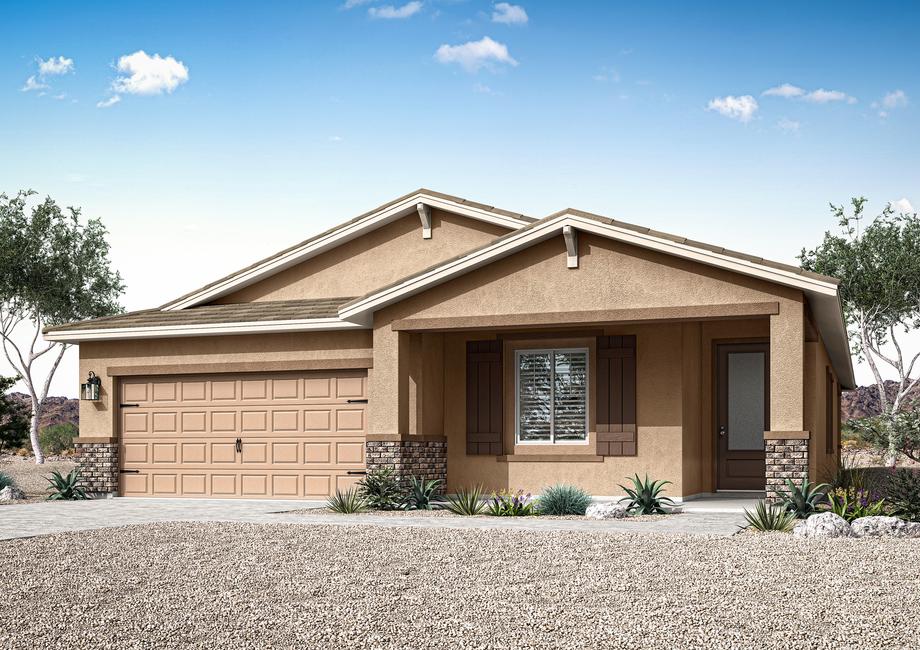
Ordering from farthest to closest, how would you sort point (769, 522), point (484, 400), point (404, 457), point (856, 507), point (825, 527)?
1. point (484, 400)
2. point (404, 457)
3. point (856, 507)
4. point (769, 522)
5. point (825, 527)

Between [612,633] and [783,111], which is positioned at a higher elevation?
[783,111]

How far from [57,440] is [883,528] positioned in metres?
34.5

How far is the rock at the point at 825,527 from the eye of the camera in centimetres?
1169

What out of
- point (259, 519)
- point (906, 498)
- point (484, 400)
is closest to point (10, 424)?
point (259, 519)

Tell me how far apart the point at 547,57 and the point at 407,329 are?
5965 mm

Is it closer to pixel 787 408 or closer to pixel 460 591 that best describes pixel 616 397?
pixel 787 408

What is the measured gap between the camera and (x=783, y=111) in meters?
26.5

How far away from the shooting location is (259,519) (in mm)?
14438

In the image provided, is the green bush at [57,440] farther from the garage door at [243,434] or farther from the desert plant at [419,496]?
the desert plant at [419,496]

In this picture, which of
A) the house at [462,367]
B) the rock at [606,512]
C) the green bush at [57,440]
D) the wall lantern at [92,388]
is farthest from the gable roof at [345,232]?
the green bush at [57,440]

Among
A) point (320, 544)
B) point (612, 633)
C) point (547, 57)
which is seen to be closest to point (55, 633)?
point (612, 633)

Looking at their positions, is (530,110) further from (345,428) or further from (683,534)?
(683,534)

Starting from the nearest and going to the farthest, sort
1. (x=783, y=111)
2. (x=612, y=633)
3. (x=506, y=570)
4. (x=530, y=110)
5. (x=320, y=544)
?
(x=612, y=633) < (x=506, y=570) < (x=320, y=544) < (x=530, y=110) < (x=783, y=111)

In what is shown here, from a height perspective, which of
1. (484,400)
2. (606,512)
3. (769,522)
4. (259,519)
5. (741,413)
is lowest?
(259,519)
